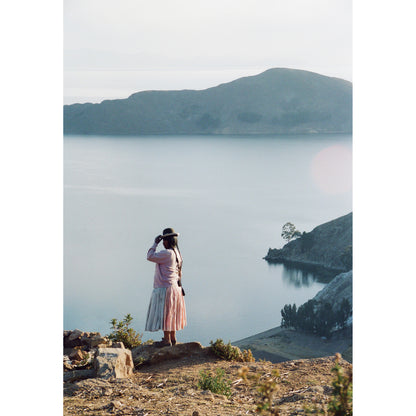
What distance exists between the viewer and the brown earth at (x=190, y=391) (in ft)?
11.3

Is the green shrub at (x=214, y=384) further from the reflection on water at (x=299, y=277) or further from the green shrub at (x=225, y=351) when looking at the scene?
the reflection on water at (x=299, y=277)

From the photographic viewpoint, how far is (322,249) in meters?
21.2

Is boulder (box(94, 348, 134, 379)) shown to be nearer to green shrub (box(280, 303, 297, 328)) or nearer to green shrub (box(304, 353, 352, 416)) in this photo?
green shrub (box(304, 353, 352, 416))

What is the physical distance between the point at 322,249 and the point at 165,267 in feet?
56.3

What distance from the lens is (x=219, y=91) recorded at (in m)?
21.8

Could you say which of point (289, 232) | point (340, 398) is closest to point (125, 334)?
point (340, 398)

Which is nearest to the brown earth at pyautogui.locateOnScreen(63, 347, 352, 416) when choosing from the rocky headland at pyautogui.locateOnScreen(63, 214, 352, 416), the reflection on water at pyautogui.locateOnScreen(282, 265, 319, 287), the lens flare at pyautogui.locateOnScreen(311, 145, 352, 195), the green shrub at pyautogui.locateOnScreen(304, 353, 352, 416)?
the rocky headland at pyautogui.locateOnScreen(63, 214, 352, 416)

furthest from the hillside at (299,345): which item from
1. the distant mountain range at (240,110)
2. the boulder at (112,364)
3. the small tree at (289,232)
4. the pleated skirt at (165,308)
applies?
the small tree at (289,232)

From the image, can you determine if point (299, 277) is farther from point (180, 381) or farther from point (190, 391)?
point (190, 391)

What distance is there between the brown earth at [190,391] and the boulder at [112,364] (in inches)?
3.5

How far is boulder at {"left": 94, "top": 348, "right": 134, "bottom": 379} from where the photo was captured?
13.7 feet
